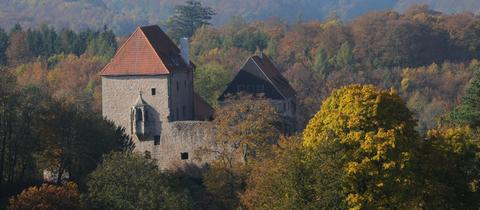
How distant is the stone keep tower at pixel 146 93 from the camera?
6394 cm

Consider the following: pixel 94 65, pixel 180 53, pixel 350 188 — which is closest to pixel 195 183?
pixel 180 53

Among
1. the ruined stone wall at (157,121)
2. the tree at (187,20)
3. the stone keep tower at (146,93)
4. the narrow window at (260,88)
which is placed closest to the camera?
the ruined stone wall at (157,121)

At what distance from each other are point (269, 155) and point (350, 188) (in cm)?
1301

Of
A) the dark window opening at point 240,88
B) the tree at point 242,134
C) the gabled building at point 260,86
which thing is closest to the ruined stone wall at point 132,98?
the tree at point 242,134

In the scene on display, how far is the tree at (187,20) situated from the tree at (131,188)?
319 ft

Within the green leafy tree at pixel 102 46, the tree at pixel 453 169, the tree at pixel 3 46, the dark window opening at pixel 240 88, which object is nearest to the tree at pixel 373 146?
the tree at pixel 453 169

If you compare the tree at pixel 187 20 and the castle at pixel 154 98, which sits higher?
the tree at pixel 187 20

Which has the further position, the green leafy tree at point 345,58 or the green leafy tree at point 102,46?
the green leafy tree at point 102,46

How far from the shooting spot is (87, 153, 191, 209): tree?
45.8 meters

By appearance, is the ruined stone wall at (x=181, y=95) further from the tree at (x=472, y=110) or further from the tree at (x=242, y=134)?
the tree at (x=472, y=110)

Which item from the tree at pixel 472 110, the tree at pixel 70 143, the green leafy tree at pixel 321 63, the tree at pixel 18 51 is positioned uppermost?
the tree at pixel 18 51

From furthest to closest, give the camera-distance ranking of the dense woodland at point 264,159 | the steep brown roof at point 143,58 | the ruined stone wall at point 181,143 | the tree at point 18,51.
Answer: the tree at point 18,51 < the steep brown roof at point 143,58 < the ruined stone wall at point 181,143 < the dense woodland at point 264,159

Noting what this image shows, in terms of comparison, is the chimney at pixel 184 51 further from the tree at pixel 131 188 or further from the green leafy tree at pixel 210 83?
the tree at pixel 131 188

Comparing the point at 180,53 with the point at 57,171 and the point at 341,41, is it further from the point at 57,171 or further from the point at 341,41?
the point at 341,41
